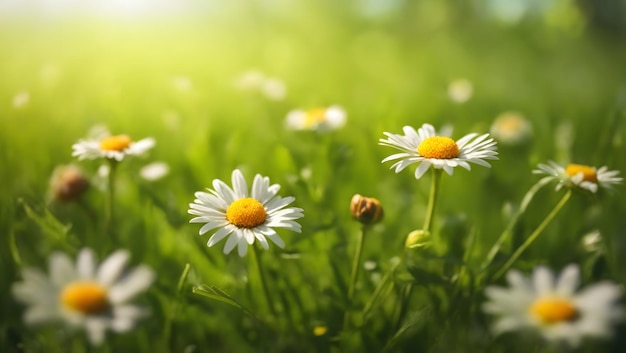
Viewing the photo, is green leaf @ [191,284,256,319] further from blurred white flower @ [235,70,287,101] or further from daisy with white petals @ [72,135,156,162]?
blurred white flower @ [235,70,287,101]

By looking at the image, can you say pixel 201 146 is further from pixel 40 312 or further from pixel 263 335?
pixel 40 312

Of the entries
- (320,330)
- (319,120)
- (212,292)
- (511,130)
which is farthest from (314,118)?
(212,292)

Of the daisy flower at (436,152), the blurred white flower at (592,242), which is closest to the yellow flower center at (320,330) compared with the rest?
the daisy flower at (436,152)

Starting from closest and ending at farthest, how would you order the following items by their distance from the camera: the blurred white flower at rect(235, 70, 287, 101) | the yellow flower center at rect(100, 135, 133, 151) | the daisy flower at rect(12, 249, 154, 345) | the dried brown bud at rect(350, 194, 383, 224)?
the daisy flower at rect(12, 249, 154, 345) < the dried brown bud at rect(350, 194, 383, 224) < the yellow flower center at rect(100, 135, 133, 151) < the blurred white flower at rect(235, 70, 287, 101)

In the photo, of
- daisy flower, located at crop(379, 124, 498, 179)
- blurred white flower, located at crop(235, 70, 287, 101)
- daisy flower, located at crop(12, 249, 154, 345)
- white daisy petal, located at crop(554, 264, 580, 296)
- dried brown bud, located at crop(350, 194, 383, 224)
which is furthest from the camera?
blurred white flower, located at crop(235, 70, 287, 101)

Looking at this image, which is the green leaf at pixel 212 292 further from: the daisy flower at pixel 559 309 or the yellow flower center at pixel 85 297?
the daisy flower at pixel 559 309

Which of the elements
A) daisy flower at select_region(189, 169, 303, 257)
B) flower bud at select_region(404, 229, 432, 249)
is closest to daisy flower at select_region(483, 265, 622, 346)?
flower bud at select_region(404, 229, 432, 249)
